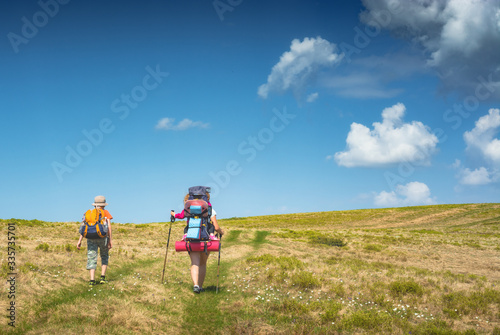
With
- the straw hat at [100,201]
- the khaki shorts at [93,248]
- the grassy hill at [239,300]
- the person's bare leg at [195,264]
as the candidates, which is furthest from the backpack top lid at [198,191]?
the khaki shorts at [93,248]

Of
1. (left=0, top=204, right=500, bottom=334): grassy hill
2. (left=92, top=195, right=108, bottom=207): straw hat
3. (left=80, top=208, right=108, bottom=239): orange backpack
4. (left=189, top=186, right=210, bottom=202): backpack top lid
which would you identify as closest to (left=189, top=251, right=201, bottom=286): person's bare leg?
(left=0, top=204, right=500, bottom=334): grassy hill

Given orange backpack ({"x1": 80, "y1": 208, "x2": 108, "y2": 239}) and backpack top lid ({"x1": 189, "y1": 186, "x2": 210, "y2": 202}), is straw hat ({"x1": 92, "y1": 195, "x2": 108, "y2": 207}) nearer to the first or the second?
orange backpack ({"x1": 80, "y1": 208, "x2": 108, "y2": 239})

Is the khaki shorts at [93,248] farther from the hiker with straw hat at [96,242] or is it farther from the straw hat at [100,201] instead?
the straw hat at [100,201]

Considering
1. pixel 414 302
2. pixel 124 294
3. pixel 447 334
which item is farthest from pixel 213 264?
pixel 447 334

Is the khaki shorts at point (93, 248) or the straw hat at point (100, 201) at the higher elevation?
the straw hat at point (100, 201)

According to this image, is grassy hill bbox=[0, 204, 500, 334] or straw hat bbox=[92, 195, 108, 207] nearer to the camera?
grassy hill bbox=[0, 204, 500, 334]

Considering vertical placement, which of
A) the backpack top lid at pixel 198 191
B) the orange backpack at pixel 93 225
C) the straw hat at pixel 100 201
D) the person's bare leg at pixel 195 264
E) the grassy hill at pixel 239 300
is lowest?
the grassy hill at pixel 239 300

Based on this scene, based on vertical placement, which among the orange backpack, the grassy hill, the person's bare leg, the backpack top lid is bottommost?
the grassy hill

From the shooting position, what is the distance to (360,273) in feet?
54.7

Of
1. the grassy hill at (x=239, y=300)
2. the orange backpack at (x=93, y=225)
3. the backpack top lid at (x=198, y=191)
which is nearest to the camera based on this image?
the grassy hill at (x=239, y=300)

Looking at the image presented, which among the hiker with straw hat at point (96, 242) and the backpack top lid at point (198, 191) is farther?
the hiker with straw hat at point (96, 242)

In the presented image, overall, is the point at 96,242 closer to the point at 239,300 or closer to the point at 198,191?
the point at 198,191

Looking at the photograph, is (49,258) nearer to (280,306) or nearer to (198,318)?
(198,318)

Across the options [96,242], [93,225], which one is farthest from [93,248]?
[93,225]
